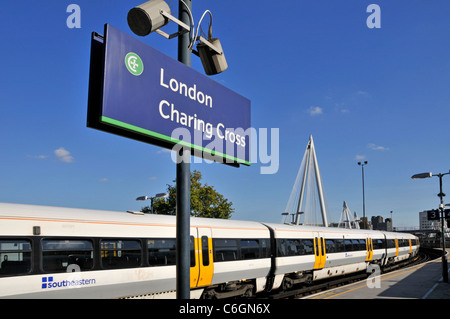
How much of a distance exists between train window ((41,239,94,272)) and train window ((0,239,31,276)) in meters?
0.39

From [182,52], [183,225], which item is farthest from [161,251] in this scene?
[182,52]

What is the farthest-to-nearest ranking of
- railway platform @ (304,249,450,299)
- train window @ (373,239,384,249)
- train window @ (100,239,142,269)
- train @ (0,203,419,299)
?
train window @ (373,239,384,249)
railway platform @ (304,249,450,299)
train window @ (100,239,142,269)
train @ (0,203,419,299)

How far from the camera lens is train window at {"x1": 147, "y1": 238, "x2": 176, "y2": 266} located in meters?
12.0

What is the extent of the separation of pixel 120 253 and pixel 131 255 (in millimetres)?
387

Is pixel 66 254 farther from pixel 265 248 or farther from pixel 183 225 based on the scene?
pixel 265 248

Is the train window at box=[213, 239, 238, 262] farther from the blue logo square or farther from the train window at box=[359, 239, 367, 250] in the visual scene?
the train window at box=[359, 239, 367, 250]

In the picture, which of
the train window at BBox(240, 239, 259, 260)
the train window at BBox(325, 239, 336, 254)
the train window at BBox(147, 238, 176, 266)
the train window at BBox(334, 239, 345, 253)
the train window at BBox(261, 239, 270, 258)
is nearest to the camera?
the train window at BBox(147, 238, 176, 266)

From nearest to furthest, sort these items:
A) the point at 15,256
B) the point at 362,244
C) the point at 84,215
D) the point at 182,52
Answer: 1. the point at 182,52
2. the point at 15,256
3. the point at 84,215
4. the point at 362,244

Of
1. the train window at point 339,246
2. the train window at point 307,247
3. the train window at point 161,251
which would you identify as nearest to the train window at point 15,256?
the train window at point 161,251

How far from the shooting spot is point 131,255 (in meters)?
11.4

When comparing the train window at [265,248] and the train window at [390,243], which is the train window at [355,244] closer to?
the train window at [390,243]

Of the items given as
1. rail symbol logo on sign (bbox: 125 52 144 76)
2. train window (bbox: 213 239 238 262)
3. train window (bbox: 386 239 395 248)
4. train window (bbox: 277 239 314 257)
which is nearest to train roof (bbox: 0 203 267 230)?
train window (bbox: 213 239 238 262)
